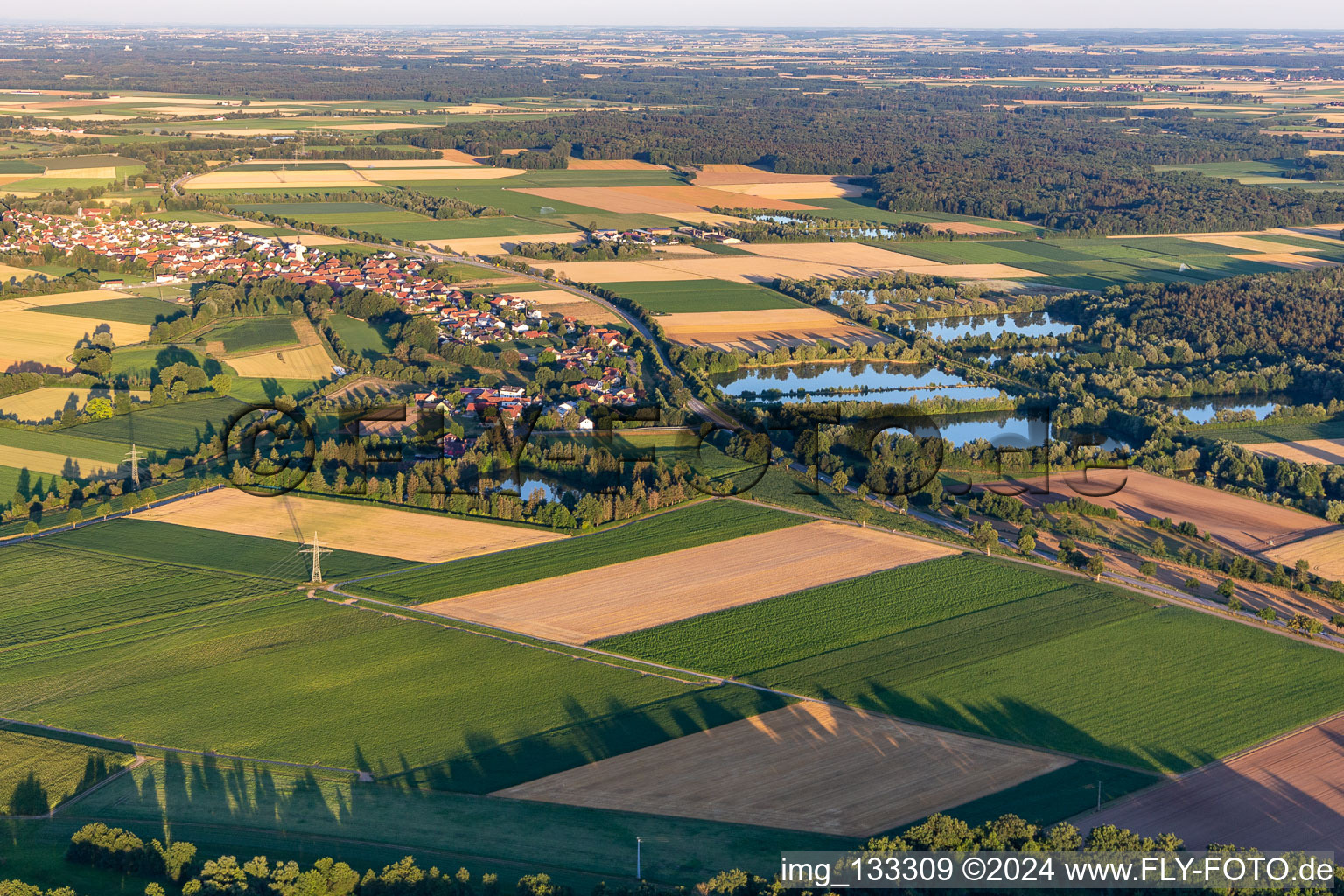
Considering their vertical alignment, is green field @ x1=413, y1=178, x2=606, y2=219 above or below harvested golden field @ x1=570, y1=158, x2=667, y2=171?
below

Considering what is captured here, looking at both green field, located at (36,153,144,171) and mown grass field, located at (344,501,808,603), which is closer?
mown grass field, located at (344,501,808,603)

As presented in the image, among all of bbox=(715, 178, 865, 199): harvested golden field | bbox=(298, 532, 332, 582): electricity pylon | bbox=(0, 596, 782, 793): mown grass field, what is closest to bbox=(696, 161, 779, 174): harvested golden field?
bbox=(715, 178, 865, 199): harvested golden field

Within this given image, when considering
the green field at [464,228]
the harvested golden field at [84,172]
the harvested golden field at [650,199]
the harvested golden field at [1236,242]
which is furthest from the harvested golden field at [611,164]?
the harvested golden field at [1236,242]

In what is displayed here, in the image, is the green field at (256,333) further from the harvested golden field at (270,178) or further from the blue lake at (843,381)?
the harvested golden field at (270,178)

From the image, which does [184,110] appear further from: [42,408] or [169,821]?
[169,821]

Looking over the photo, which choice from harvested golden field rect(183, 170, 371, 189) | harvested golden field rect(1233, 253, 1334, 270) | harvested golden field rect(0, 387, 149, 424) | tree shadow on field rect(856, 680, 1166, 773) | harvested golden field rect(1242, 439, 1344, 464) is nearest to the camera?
tree shadow on field rect(856, 680, 1166, 773)

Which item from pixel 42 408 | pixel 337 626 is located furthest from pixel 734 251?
pixel 337 626

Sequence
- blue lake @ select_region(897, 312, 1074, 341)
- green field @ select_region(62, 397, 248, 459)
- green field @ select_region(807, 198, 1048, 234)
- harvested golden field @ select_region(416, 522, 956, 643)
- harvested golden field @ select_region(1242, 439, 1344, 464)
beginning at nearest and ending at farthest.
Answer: harvested golden field @ select_region(416, 522, 956, 643), green field @ select_region(62, 397, 248, 459), harvested golden field @ select_region(1242, 439, 1344, 464), blue lake @ select_region(897, 312, 1074, 341), green field @ select_region(807, 198, 1048, 234)

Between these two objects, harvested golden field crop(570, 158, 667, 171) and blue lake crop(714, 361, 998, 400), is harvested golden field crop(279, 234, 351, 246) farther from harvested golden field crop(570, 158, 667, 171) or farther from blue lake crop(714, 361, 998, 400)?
harvested golden field crop(570, 158, 667, 171)
